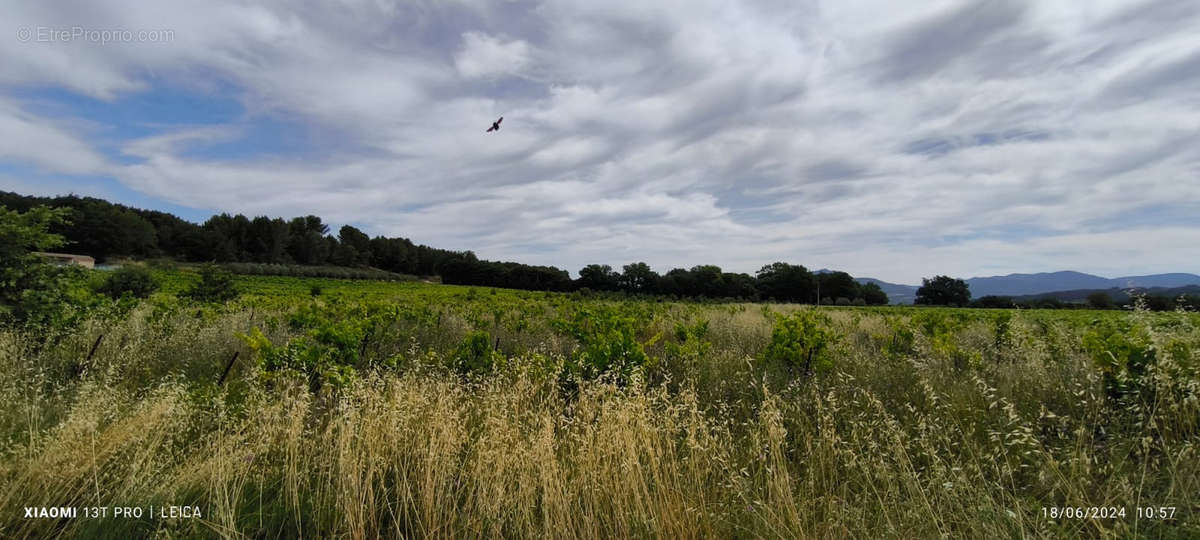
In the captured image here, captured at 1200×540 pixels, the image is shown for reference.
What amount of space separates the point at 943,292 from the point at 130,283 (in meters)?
84.4

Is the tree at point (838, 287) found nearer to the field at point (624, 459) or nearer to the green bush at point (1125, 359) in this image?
the field at point (624, 459)

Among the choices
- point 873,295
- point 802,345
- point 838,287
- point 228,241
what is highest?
point 228,241

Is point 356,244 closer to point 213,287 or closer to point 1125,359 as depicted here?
point 213,287

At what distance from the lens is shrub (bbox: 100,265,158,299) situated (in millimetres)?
21188

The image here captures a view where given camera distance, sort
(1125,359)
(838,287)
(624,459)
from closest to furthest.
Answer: (624,459)
(1125,359)
(838,287)

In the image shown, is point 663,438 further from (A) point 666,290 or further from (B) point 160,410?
(A) point 666,290

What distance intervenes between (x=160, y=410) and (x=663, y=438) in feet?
16.3

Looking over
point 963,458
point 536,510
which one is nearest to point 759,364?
point 963,458

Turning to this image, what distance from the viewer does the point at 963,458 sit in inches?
179

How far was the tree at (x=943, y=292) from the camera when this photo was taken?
65.5 m

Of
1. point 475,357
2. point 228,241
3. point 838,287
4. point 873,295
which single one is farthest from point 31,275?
point 228,241

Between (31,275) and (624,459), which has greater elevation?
(31,275)

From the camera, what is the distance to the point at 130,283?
2167cm

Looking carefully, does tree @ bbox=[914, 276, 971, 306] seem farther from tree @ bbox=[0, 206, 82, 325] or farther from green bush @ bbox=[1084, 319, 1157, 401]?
tree @ bbox=[0, 206, 82, 325]
